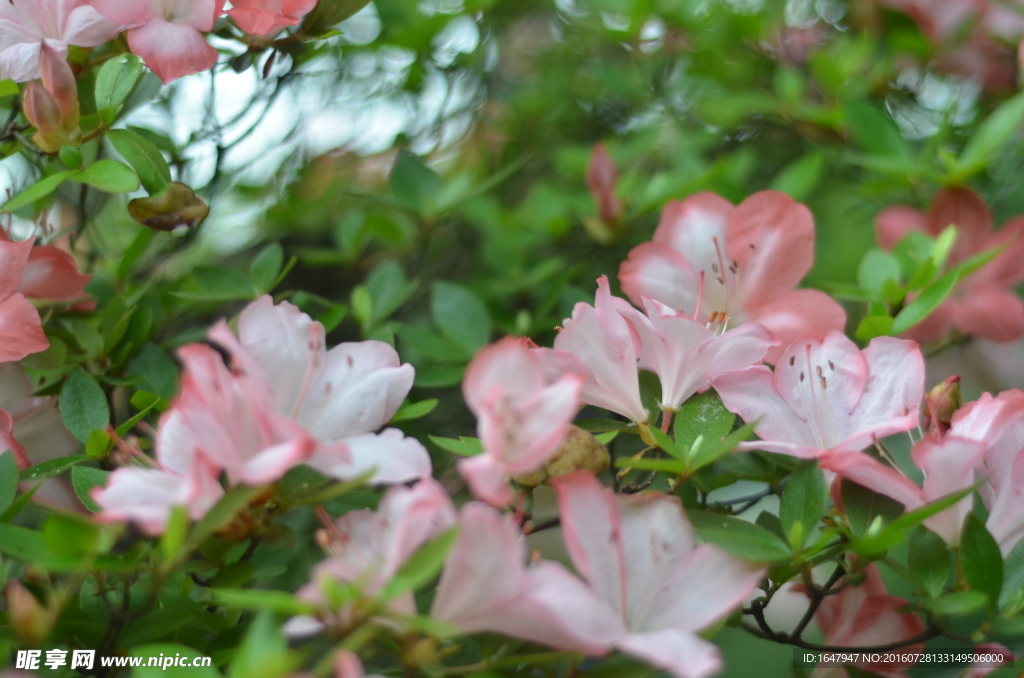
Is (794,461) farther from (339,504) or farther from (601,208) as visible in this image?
(601,208)

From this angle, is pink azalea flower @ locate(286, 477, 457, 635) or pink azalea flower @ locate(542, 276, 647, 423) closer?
pink azalea flower @ locate(286, 477, 457, 635)

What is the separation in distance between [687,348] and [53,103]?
22.7 inches

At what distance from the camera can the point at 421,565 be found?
417 mm

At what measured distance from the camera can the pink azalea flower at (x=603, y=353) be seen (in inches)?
23.5

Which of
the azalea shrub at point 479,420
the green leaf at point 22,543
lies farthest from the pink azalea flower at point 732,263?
the green leaf at point 22,543

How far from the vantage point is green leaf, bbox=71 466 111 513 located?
22.6 inches

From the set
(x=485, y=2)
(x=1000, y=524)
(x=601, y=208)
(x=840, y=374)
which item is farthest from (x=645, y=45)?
(x=1000, y=524)

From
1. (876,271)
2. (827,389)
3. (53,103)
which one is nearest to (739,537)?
(827,389)

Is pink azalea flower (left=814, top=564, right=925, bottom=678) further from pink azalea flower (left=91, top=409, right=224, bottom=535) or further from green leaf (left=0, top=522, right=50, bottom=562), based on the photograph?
green leaf (left=0, top=522, right=50, bottom=562)

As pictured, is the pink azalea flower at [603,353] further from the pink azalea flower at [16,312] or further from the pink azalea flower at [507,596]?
the pink azalea flower at [16,312]

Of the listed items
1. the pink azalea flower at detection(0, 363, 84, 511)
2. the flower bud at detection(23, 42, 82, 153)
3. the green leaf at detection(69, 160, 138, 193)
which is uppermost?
the flower bud at detection(23, 42, 82, 153)

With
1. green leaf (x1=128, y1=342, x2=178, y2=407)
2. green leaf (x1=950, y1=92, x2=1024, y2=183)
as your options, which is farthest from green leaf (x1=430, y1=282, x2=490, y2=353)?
Result: green leaf (x1=950, y1=92, x2=1024, y2=183)

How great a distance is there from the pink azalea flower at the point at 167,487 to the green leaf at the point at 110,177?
24 cm

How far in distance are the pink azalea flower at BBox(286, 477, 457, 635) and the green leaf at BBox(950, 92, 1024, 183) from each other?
822 mm
